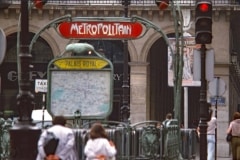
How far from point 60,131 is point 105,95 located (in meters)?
4.79

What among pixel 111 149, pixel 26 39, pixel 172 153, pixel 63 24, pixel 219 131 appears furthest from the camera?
pixel 219 131

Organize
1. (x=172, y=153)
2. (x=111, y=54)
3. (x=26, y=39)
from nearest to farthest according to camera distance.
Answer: (x=26, y=39) → (x=172, y=153) → (x=111, y=54)

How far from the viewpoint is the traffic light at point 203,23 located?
1588cm

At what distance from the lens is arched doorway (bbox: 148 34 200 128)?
1588 inches

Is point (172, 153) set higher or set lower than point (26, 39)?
lower

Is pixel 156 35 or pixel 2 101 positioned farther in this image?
pixel 2 101

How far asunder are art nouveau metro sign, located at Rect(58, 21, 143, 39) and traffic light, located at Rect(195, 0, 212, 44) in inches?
52.0

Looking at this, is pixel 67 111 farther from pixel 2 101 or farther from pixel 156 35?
pixel 2 101

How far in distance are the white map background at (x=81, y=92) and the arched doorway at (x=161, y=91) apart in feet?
73.7

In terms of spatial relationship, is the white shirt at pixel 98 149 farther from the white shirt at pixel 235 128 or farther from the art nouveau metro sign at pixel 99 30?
the white shirt at pixel 235 128

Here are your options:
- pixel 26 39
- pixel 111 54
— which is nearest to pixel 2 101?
pixel 111 54

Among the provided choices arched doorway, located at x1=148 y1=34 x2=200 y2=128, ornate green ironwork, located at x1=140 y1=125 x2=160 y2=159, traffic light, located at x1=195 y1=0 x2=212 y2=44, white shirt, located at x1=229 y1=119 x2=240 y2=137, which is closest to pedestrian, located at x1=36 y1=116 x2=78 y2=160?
ornate green ironwork, located at x1=140 y1=125 x2=160 y2=159

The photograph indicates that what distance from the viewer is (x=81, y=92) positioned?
54.4ft

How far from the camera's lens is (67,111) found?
16641 mm
